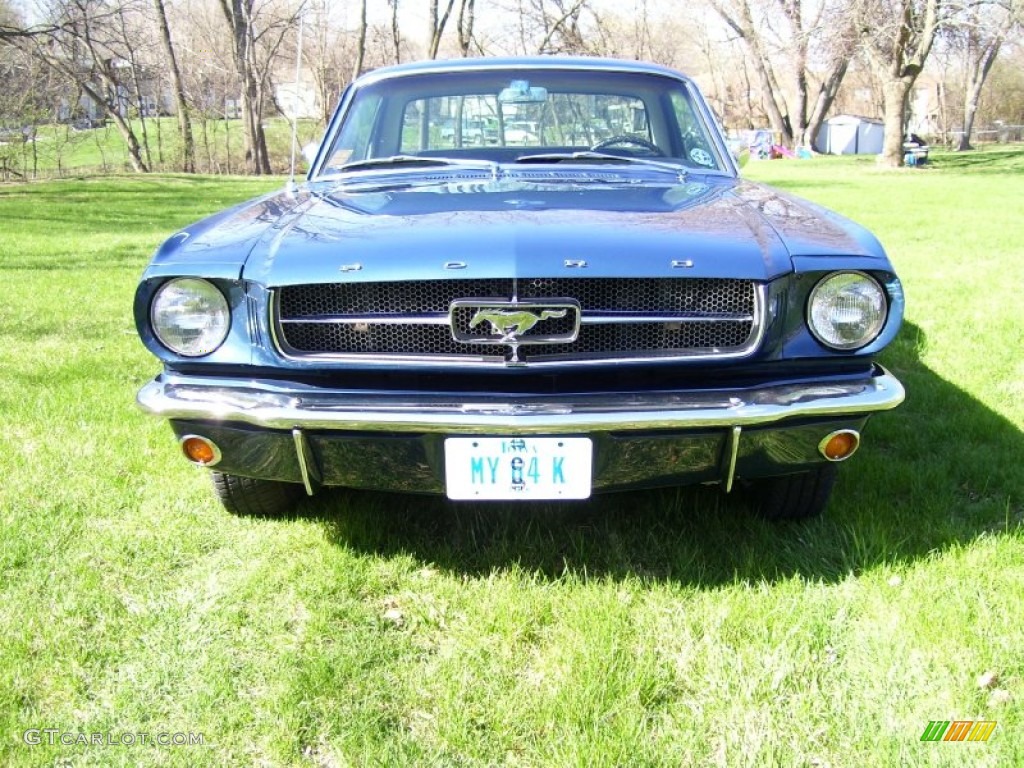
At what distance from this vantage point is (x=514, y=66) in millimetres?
3391

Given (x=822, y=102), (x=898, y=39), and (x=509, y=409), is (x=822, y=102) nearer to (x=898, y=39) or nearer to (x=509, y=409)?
(x=898, y=39)

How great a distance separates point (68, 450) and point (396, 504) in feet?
5.03

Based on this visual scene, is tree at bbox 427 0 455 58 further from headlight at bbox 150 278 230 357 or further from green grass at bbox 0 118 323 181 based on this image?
headlight at bbox 150 278 230 357

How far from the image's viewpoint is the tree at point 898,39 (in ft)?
66.0

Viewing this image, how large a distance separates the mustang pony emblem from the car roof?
1766mm

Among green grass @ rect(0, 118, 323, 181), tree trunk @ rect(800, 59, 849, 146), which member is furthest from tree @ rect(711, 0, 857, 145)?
green grass @ rect(0, 118, 323, 181)

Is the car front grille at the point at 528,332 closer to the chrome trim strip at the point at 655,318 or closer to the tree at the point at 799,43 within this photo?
the chrome trim strip at the point at 655,318

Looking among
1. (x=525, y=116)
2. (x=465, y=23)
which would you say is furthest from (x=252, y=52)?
(x=525, y=116)

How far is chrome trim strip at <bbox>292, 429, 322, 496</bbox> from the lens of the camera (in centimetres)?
208

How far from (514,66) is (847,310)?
1.90 metres

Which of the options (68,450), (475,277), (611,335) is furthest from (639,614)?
(68,450)

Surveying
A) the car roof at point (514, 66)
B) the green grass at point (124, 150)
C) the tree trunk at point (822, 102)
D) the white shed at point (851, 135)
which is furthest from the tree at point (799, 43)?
the car roof at point (514, 66)

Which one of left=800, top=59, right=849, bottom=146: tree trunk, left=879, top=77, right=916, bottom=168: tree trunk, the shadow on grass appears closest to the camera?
the shadow on grass

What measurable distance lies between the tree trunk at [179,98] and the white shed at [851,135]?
36309mm
